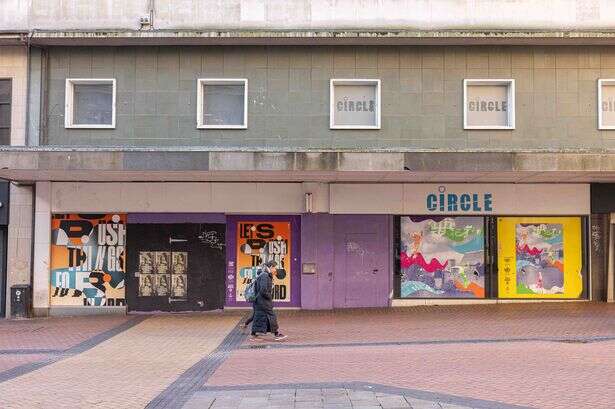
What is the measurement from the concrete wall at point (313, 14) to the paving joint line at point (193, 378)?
7960 mm

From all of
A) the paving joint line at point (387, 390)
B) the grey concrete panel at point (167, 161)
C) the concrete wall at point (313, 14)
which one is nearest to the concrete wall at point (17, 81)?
the concrete wall at point (313, 14)

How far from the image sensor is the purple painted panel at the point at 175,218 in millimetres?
16406

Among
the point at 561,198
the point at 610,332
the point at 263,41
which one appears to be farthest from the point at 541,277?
the point at 263,41

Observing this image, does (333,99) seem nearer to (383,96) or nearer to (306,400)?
(383,96)

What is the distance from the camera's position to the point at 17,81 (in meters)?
16.2

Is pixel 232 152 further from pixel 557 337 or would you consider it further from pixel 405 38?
pixel 557 337

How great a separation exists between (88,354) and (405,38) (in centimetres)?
1003

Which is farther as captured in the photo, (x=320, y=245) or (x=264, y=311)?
(x=320, y=245)

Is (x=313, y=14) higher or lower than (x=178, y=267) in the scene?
higher

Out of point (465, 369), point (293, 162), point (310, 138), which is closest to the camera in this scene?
point (465, 369)

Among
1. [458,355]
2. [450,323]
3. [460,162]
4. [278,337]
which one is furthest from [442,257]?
[458,355]

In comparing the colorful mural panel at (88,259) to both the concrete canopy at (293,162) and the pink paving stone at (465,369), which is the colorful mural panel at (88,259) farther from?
the pink paving stone at (465,369)

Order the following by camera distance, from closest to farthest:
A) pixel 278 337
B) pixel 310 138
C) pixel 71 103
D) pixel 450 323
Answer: pixel 278 337 → pixel 450 323 → pixel 310 138 → pixel 71 103

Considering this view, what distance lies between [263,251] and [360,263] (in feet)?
8.21
